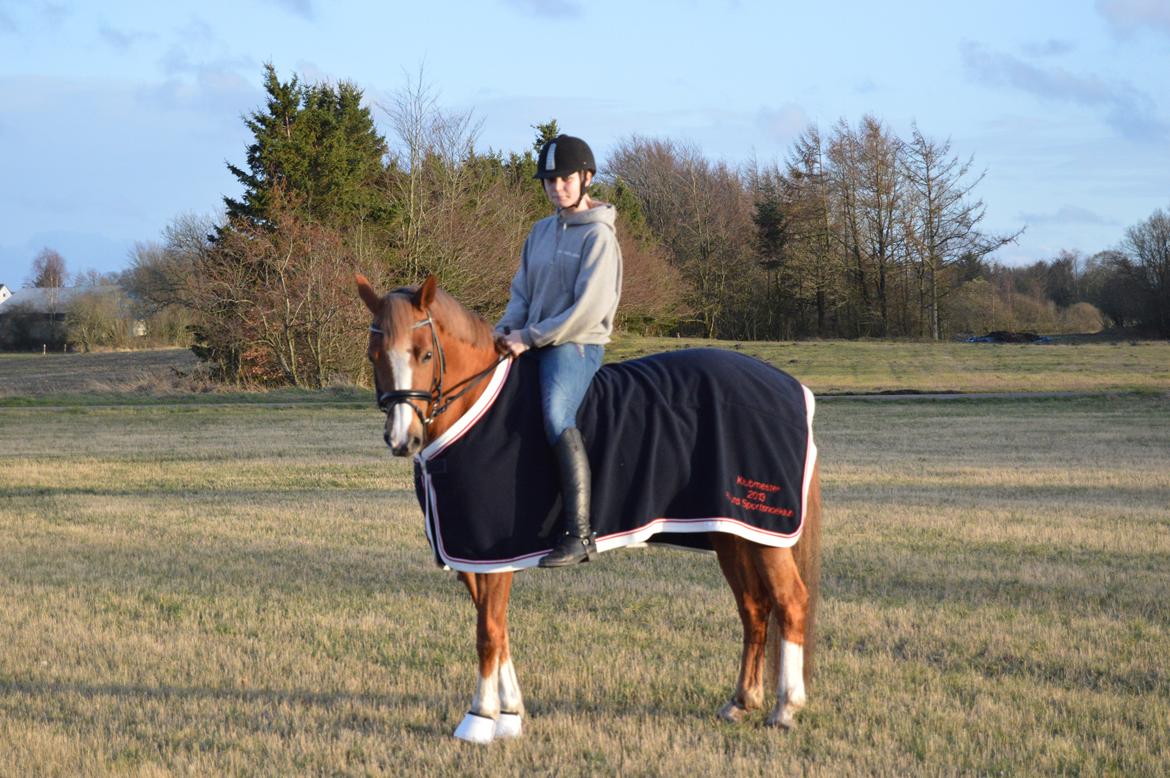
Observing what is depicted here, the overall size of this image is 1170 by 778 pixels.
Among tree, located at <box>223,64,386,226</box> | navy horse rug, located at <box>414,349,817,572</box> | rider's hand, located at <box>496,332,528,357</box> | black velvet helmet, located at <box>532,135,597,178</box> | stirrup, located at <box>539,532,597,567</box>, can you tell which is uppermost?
tree, located at <box>223,64,386,226</box>

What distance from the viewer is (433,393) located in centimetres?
482

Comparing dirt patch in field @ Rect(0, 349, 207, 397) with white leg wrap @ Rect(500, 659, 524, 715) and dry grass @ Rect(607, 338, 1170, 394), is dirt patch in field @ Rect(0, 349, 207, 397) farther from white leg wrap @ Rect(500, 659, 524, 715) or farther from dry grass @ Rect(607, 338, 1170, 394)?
white leg wrap @ Rect(500, 659, 524, 715)

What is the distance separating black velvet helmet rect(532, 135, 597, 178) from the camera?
203 inches

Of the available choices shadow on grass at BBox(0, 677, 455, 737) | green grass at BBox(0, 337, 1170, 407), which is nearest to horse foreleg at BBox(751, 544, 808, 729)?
shadow on grass at BBox(0, 677, 455, 737)

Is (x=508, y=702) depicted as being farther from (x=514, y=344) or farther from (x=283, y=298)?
(x=283, y=298)

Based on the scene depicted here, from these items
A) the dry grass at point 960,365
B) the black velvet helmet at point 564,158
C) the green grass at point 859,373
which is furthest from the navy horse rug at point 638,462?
the dry grass at point 960,365

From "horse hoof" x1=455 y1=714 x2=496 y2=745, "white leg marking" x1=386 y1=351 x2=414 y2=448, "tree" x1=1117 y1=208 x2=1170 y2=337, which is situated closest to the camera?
"white leg marking" x1=386 y1=351 x2=414 y2=448

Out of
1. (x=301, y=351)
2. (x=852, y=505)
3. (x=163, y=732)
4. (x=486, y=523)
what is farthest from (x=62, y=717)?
(x=301, y=351)

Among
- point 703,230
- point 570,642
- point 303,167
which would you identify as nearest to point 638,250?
point 703,230

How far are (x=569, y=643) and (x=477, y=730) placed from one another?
162cm

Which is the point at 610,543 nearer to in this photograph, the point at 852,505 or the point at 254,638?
the point at 254,638

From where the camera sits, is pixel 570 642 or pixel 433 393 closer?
pixel 433 393

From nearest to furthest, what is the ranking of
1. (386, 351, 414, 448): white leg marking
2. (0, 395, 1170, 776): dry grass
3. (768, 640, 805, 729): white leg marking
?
1. (386, 351, 414, 448): white leg marking
2. (0, 395, 1170, 776): dry grass
3. (768, 640, 805, 729): white leg marking

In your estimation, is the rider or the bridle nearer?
the bridle
